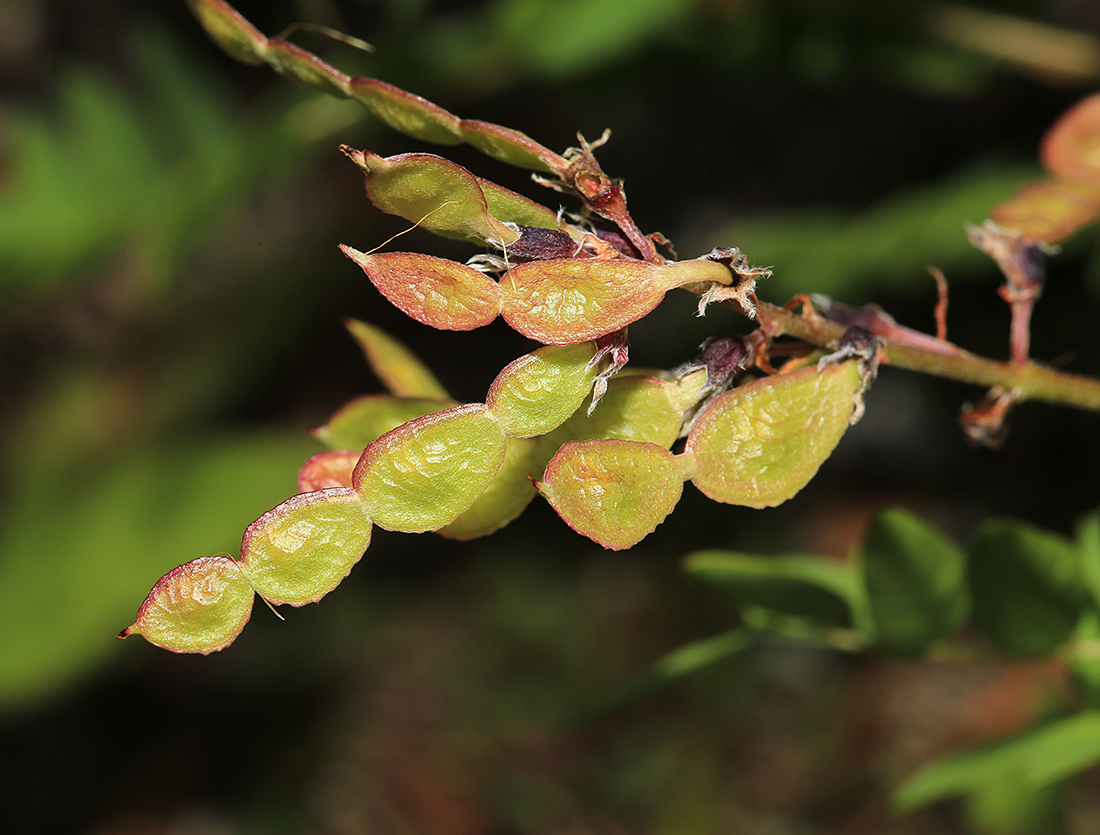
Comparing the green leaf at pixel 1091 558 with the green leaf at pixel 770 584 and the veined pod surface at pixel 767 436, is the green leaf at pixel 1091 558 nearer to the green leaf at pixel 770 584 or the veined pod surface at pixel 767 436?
the green leaf at pixel 770 584

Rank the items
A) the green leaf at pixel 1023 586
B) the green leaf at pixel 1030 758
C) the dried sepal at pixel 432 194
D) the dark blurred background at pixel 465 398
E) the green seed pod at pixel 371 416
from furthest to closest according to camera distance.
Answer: the dark blurred background at pixel 465 398 < the green leaf at pixel 1023 586 < the green leaf at pixel 1030 758 < the green seed pod at pixel 371 416 < the dried sepal at pixel 432 194

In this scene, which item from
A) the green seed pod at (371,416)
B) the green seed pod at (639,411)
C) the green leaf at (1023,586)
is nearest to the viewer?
the green seed pod at (639,411)

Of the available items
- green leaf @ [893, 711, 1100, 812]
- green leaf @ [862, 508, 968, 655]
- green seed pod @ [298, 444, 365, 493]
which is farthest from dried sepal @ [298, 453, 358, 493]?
green leaf @ [893, 711, 1100, 812]

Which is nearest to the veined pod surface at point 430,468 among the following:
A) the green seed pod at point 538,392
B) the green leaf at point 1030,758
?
the green seed pod at point 538,392

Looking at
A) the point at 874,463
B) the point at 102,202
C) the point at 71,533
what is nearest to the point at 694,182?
the point at 874,463

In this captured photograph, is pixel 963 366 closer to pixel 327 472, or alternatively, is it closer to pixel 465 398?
pixel 327 472

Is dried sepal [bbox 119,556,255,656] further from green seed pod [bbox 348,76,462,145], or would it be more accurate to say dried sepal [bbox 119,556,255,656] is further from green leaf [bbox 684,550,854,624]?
green leaf [bbox 684,550,854,624]

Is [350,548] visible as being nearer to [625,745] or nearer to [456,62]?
[456,62]
